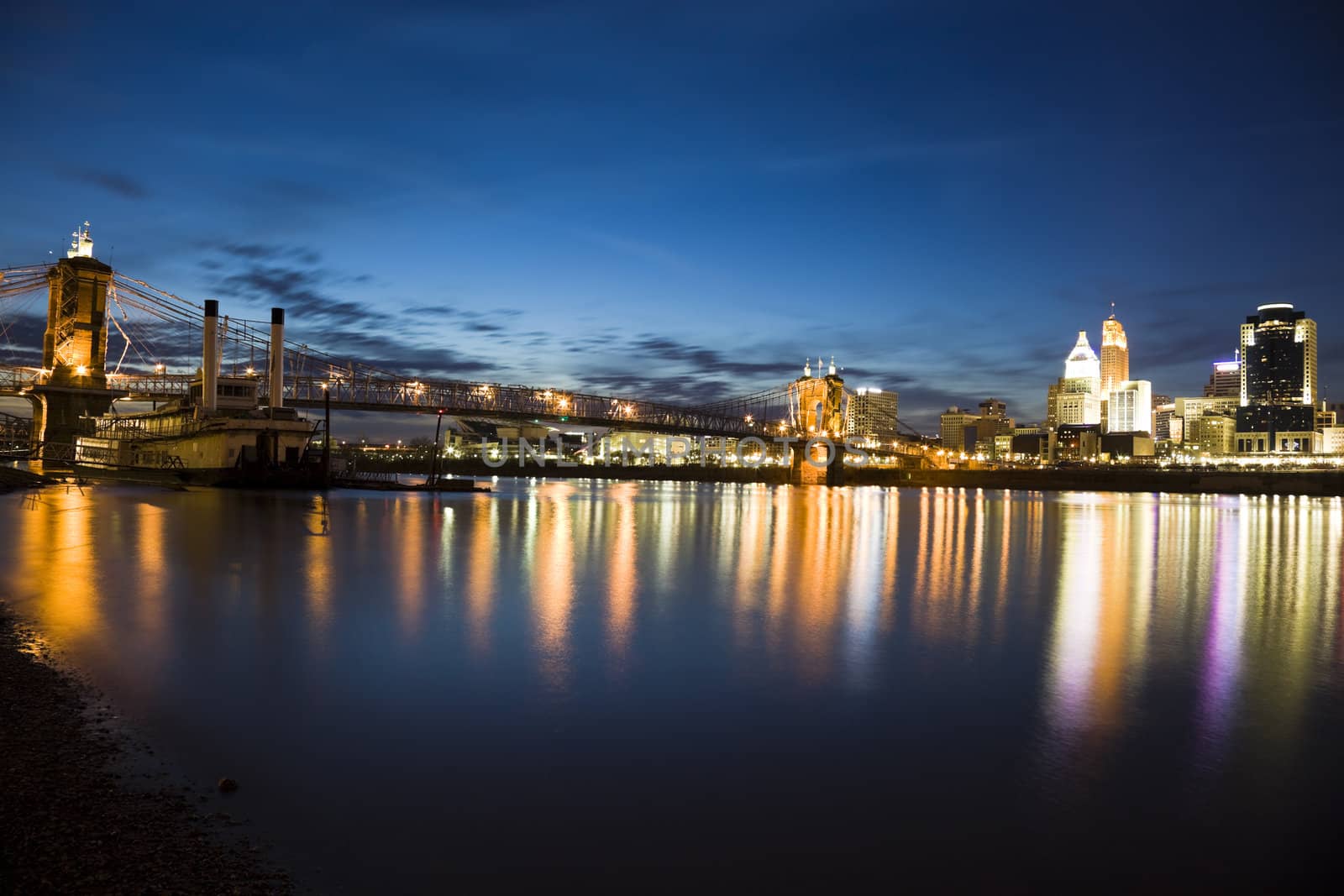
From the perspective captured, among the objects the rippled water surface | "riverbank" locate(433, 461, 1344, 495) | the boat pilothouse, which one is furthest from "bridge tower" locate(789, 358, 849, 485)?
the rippled water surface

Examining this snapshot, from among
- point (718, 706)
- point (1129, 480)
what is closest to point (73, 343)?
point (718, 706)

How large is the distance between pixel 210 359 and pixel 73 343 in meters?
10.3

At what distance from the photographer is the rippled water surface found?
480 centimetres

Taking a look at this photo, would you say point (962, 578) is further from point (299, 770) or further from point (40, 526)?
point (40, 526)

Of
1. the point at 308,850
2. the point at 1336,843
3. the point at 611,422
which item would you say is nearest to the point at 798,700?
the point at 1336,843

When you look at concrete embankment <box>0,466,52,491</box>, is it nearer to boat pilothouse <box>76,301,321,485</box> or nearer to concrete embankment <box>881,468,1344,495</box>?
boat pilothouse <box>76,301,321,485</box>

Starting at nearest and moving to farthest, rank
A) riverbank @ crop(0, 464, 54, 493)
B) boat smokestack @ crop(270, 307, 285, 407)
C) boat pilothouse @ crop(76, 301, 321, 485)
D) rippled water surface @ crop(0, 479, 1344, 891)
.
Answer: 1. rippled water surface @ crop(0, 479, 1344, 891)
2. riverbank @ crop(0, 464, 54, 493)
3. boat pilothouse @ crop(76, 301, 321, 485)
4. boat smokestack @ crop(270, 307, 285, 407)

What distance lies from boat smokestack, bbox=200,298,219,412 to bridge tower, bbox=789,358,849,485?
61.7m

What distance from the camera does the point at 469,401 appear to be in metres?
89.9

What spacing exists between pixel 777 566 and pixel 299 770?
1307 cm

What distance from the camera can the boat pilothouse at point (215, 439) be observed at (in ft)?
143

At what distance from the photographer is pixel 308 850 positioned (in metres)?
4.39

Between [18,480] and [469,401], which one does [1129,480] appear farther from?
[18,480]

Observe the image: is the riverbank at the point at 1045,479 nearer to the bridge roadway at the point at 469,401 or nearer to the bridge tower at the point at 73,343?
the bridge roadway at the point at 469,401
